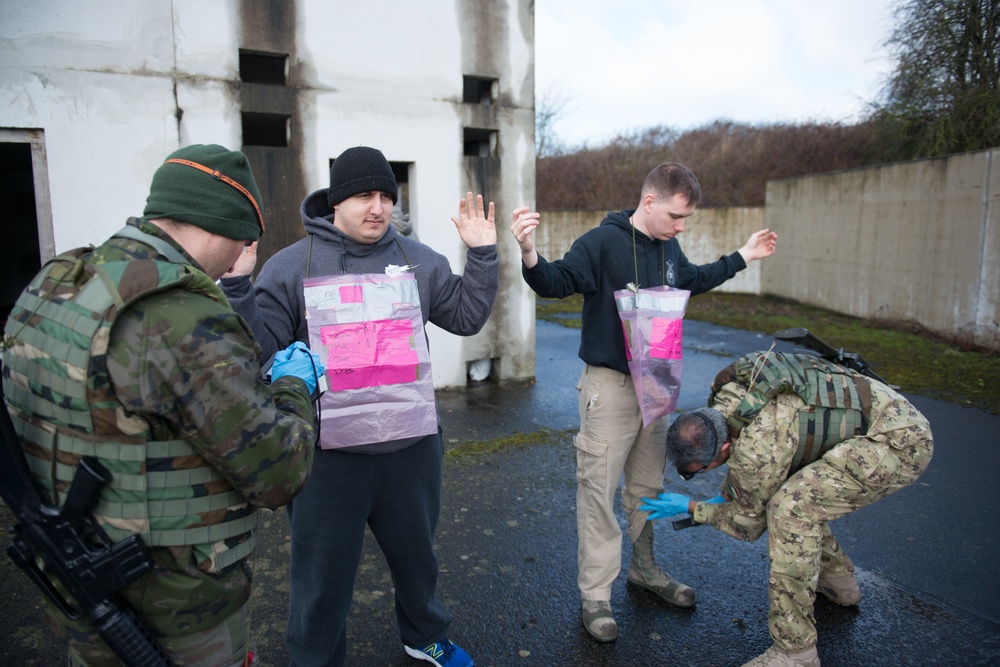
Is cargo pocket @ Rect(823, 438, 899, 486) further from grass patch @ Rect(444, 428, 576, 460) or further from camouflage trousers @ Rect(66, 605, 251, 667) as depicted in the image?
grass patch @ Rect(444, 428, 576, 460)

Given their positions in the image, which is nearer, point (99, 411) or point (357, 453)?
point (99, 411)

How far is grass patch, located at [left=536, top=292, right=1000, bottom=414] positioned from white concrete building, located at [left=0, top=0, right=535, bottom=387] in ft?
Result: 13.4

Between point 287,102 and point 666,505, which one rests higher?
point 287,102

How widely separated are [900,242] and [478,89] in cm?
699

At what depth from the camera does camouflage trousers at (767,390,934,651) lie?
2498 millimetres

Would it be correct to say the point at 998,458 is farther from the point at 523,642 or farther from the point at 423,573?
the point at 423,573

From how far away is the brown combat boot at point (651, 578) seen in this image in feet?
10.0

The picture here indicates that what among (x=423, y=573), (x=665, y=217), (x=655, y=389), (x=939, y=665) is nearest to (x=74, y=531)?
(x=423, y=573)

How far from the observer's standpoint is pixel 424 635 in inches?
102

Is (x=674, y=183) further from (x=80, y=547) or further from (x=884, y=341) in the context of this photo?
(x=884, y=341)

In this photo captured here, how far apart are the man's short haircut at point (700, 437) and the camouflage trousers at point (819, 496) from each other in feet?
1.08

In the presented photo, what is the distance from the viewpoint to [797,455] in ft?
8.70

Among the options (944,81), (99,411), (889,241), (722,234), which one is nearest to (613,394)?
(99,411)

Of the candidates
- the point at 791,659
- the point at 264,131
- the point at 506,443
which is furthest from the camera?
the point at 264,131
